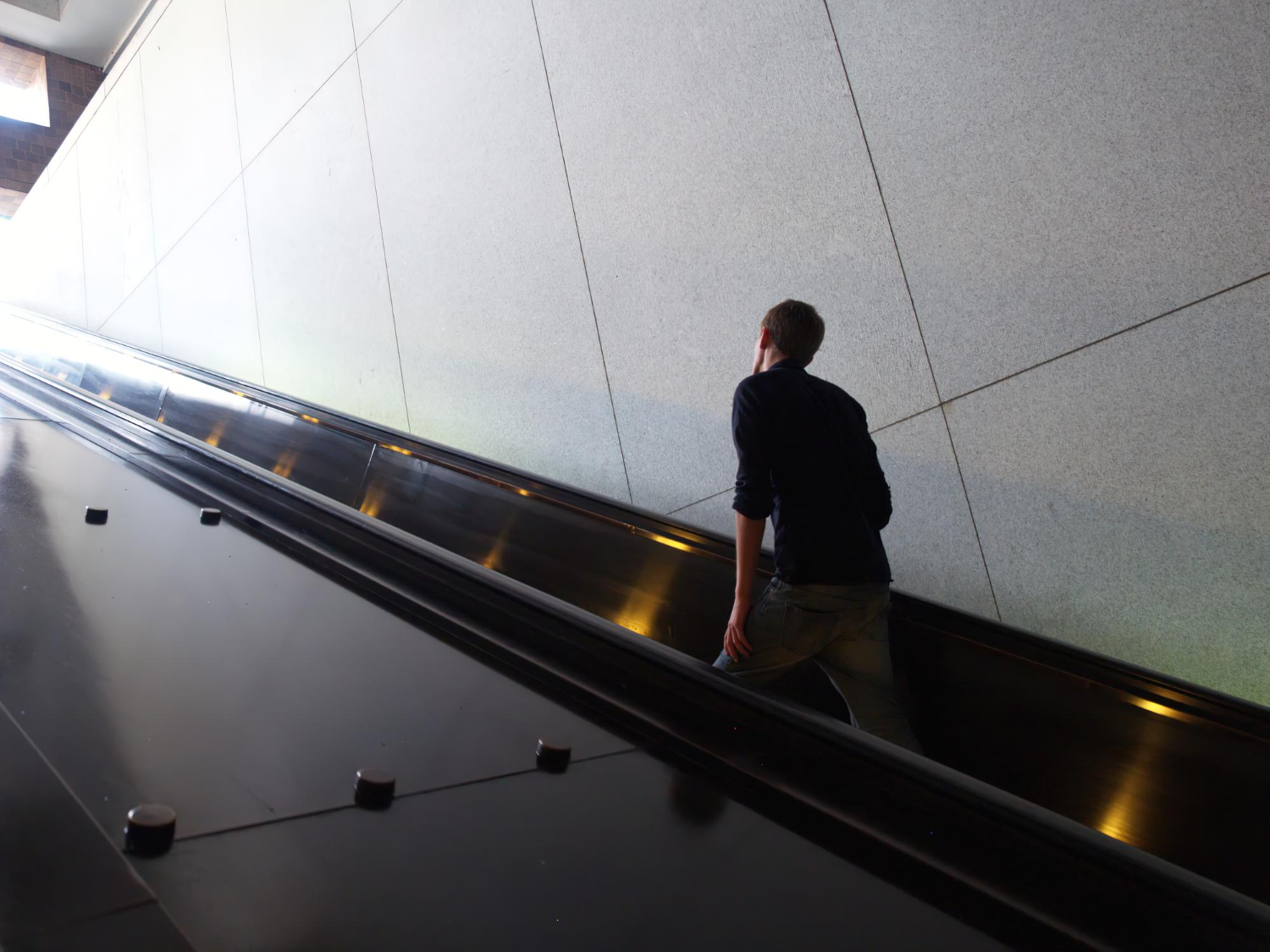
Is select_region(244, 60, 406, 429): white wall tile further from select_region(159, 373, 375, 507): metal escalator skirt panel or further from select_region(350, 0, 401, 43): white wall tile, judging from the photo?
select_region(159, 373, 375, 507): metal escalator skirt panel

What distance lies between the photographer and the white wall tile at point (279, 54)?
22.0ft

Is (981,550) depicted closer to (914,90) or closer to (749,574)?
(749,574)

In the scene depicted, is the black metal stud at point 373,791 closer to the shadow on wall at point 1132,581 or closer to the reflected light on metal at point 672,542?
the reflected light on metal at point 672,542

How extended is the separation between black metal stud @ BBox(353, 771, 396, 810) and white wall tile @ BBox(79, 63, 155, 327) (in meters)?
10.8

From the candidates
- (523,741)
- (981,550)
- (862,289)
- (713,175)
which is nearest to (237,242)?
(713,175)

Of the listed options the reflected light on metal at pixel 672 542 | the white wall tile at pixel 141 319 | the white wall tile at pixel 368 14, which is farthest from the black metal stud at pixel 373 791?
the white wall tile at pixel 141 319

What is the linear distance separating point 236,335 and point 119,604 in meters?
7.52

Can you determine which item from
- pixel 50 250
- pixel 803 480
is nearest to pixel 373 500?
pixel 803 480

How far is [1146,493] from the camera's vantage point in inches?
103

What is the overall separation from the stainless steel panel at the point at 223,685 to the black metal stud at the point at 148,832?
2 centimetres

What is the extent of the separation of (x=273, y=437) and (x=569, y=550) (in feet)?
9.41

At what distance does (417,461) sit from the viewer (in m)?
4.34

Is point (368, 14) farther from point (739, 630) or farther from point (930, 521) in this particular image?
point (739, 630)

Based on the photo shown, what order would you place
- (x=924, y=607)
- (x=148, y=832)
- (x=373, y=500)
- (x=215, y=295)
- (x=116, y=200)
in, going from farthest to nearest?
(x=116, y=200)
(x=215, y=295)
(x=373, y=500)
(x=924, y=607)
(x=148, y=832)
